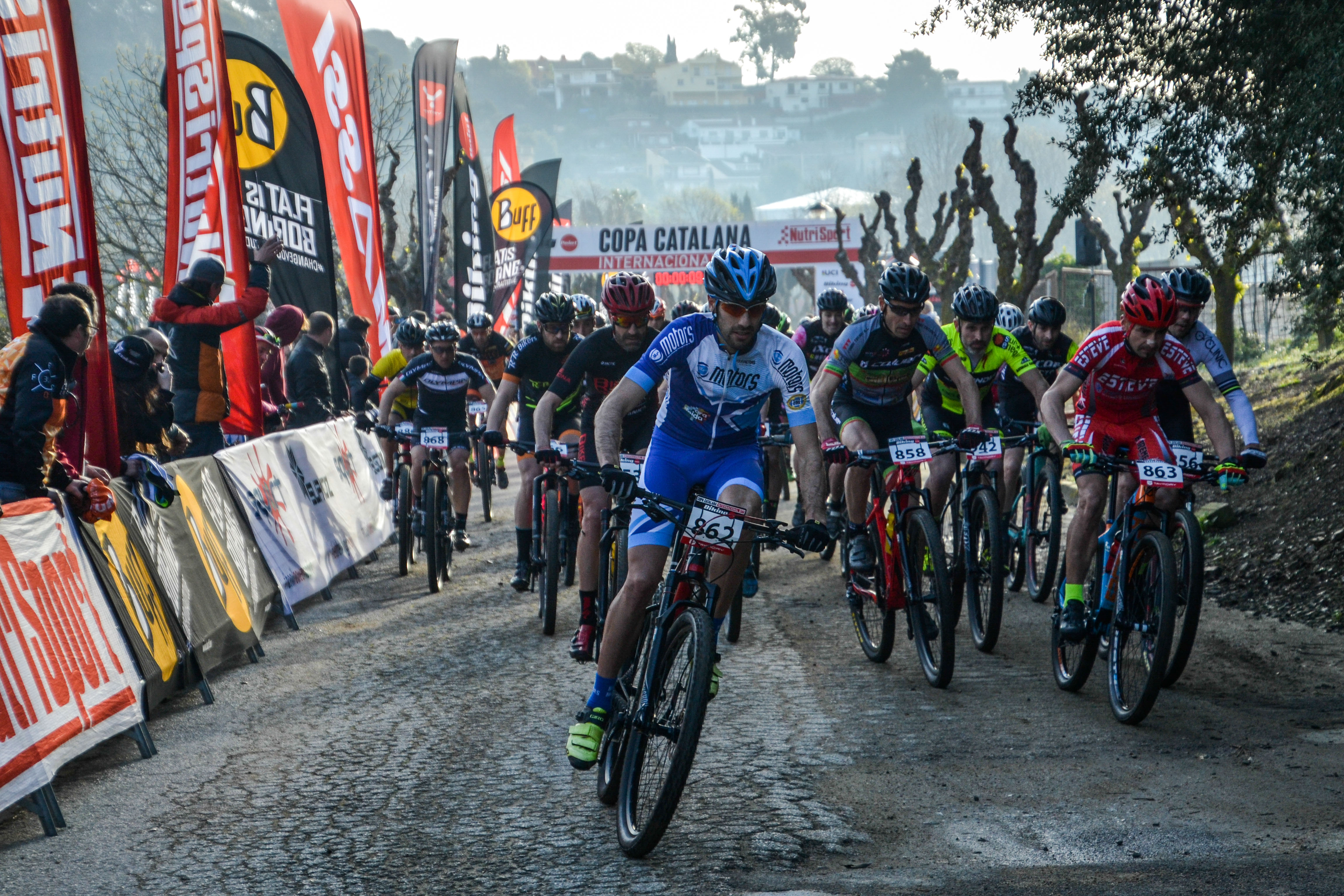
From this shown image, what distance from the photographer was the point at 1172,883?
13.5 ft

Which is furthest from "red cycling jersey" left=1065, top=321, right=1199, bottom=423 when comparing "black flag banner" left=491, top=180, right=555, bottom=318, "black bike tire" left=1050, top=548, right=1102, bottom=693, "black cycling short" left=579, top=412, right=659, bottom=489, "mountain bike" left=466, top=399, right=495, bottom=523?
"black flag banner" left=491, top=180, right=555, bottom=318

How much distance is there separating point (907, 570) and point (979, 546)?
1.01 metres

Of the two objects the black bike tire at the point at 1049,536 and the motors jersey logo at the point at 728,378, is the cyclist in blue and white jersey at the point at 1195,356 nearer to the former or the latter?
the black bike tire at the point at 1049,536

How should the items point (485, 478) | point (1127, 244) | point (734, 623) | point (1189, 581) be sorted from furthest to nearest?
1. point (1127, 244)
2. point (485, 478)
3. point (734, 623)
4. point (1189, 581)

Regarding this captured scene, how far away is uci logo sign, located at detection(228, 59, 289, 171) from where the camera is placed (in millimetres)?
13156

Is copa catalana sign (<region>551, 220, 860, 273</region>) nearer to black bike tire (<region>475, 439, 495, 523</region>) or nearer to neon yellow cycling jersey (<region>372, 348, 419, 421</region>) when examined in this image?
black bike tire (<region>475, 439, 495, 523</region>)

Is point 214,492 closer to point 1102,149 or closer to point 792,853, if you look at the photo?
point 792,853

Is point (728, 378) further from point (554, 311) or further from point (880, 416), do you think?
point (554, 311)

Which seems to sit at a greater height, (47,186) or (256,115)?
(256,115)

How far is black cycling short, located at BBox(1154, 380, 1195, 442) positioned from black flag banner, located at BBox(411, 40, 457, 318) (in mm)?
13313

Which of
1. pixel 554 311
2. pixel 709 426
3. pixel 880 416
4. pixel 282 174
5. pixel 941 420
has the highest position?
pixel 282 174

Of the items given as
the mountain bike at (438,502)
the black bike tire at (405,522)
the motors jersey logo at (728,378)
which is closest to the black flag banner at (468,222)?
the black bike tire at (405,522)

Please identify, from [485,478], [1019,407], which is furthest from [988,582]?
[485,478]

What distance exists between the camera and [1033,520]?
31.2 feet
